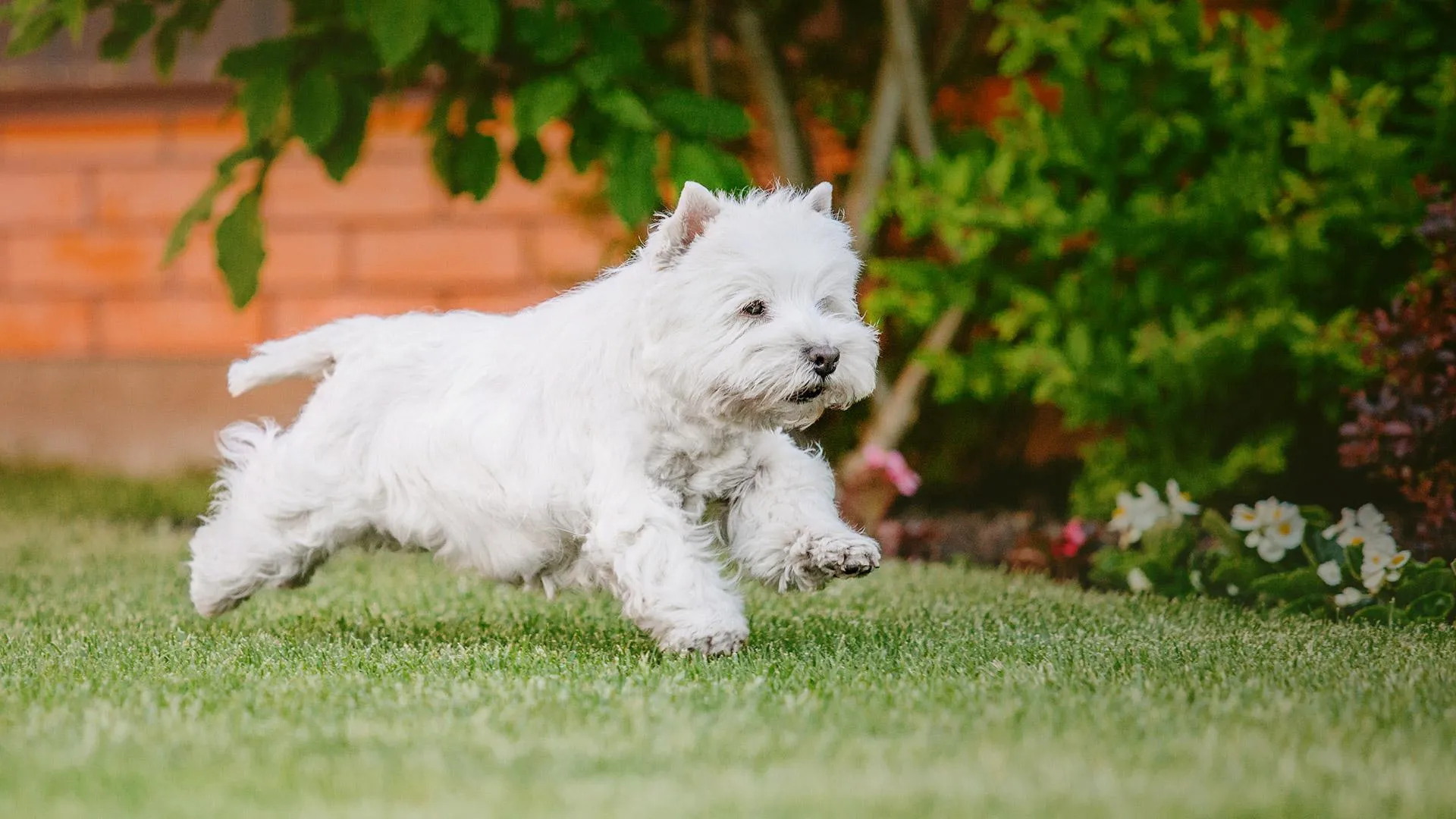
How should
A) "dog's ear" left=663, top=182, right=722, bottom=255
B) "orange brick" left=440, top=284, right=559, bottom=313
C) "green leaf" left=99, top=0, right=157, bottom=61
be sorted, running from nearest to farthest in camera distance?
"dog's ear" left=663, top=182, right=722, bottom=255 → "green leaf" left=99, top=0, right=157, bottom=61 → "orange brick" left=440, top=284, right=559, bottom=313

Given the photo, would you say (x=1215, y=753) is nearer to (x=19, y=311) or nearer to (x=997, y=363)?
(x=997, y=363)

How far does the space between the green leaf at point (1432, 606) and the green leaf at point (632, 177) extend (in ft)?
8.39

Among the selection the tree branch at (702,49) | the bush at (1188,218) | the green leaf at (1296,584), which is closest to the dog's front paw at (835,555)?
the green leaf at (1296,584)

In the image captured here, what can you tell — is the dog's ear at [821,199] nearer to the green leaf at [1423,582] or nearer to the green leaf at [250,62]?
the green leaf at [1423,582]

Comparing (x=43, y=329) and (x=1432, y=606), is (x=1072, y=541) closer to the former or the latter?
(x=1432, y=606)

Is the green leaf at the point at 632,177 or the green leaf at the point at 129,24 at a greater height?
the green leaf at the point at 129,24

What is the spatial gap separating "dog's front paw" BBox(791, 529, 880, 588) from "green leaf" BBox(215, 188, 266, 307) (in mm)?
2728

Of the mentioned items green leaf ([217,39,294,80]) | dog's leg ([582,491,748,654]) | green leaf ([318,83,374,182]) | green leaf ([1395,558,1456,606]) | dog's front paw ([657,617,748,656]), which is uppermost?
green leaf ([217,39,294,80])

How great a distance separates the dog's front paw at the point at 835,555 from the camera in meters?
3.62

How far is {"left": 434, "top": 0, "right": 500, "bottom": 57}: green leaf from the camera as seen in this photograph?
4.93 meters

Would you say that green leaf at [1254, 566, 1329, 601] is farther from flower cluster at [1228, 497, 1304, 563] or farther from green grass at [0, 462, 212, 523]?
green grass at [0, 462, 212, 523]

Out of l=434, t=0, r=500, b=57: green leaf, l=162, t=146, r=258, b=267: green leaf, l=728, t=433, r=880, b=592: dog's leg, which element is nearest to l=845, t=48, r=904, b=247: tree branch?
l=434, t=0, r=500, b=57: green leaf

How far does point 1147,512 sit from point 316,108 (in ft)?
9.83

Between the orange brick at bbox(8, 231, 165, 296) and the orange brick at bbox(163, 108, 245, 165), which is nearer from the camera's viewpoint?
the orange brick at bbox(163, 108, 245, 165)
